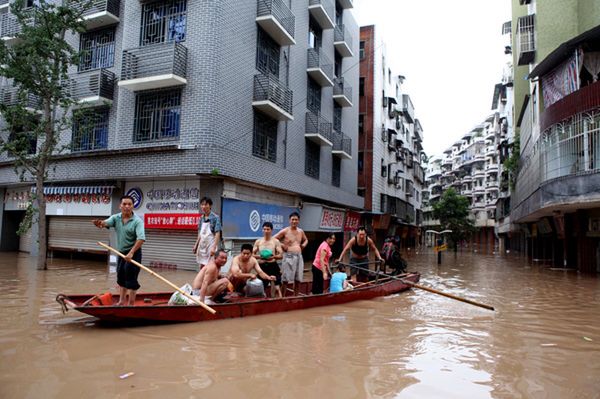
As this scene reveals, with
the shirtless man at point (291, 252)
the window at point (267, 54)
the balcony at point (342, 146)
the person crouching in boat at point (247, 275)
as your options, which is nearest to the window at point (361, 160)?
the balcony at point (342, 146)

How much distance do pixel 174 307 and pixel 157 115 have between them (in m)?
9.33

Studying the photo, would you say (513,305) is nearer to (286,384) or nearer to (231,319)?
(231,319)

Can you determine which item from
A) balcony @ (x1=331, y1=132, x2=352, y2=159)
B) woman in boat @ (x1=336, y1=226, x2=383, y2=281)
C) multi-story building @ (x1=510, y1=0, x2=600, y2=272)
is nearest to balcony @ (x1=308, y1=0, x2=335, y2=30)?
balcony @ (x1=331, y1=132, x2=352, y2=159)

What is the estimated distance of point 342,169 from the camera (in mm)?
24188

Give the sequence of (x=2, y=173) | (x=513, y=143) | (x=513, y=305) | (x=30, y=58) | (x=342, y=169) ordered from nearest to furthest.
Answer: (x=513, y=305) → (x=30, y=58) → (x=2, y=173) → (x=342, y=169) → (x=513, y=143)

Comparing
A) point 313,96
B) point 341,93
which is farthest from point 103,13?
point 341,93

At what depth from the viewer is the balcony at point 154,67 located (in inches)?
514

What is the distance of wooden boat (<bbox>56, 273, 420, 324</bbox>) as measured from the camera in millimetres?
5770

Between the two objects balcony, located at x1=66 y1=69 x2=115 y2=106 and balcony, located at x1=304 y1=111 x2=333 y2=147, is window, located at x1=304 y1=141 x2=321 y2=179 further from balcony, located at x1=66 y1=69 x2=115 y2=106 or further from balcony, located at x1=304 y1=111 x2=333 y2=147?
balcony, located at x1=66 y1=69 x2=115 y2=106

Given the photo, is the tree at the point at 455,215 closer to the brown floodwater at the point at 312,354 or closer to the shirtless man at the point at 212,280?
the brown floodwater at the point at 312,354

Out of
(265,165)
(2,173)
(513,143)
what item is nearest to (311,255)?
(265,165)

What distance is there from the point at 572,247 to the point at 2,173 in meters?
26.4

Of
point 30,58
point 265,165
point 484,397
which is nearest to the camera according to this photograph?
point 484,397

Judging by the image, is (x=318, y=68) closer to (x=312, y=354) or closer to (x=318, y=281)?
(x=318, y=281)
